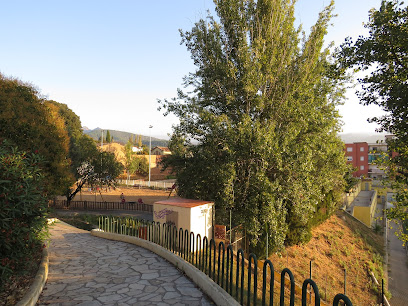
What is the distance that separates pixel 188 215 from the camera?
10.4 m

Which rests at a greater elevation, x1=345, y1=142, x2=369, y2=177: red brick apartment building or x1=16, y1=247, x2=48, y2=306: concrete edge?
x1=345, y1=142, x2=369, y2=177: red brick apartment building

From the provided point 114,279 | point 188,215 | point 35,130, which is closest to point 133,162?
point 35,130

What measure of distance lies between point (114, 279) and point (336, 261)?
16.8 metres

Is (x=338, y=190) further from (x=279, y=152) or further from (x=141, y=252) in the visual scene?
(x=141, y=252)

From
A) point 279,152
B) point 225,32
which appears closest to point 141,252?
point 279,152

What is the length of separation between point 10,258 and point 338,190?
24317mm

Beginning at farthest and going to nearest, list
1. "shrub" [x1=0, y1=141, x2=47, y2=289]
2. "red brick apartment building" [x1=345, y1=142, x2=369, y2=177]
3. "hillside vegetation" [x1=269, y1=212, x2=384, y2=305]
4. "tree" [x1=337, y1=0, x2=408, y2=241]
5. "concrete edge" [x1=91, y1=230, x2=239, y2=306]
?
"red brick apartment building" [x1=345, y1=142, x2=369, y2=177] < "hillside vegetation" [x1=269, y1=212, x2=384, y2=305] < "tree" [x1=337, y1=0, x2=408, y2=241] < "concrete edge" [x1=91, y1=230, x2=239, y2=306] < "shrub" [x1=0, y1=141, x2=47, y2=289]

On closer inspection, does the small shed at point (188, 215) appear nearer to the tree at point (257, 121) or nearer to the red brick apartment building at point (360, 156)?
the tree at point (257, 121)

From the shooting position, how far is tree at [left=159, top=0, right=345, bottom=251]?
1212cm

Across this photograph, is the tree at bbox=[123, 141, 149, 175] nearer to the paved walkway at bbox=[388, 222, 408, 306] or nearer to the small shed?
the paved walkway at bbox=[388, 222, 408, 306]

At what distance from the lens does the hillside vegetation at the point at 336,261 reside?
1482 centimetres

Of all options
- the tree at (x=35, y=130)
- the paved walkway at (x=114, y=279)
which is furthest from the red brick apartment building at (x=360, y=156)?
the paved walkway at (x=114, y=279)

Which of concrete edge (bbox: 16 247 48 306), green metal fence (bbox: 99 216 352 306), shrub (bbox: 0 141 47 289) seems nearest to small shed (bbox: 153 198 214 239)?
green metal fence (bbox: 99 216 352 306)

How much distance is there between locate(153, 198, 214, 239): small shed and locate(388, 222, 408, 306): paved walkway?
12.8 meters
